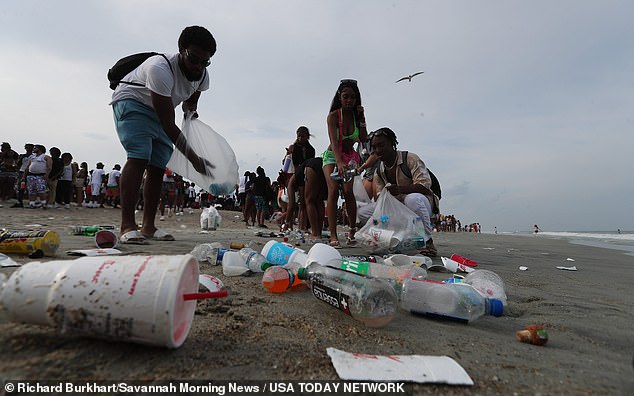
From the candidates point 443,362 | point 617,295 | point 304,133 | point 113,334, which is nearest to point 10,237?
point 113,334

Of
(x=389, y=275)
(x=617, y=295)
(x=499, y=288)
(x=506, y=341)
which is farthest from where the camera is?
(x=617, y=295)

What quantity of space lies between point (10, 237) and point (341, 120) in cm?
292

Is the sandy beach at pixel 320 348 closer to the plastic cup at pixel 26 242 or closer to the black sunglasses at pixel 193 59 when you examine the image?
the plastic cup at pixel 26 242

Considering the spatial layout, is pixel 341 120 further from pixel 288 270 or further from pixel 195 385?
pixel 195 385

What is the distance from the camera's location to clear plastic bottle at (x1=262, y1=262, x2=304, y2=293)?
1.74 meters

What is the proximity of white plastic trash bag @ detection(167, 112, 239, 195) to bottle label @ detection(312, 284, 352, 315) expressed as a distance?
1.65 m

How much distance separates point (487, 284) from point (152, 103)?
105 inches

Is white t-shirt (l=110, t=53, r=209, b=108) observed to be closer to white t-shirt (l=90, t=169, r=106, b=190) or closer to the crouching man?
the crouching man

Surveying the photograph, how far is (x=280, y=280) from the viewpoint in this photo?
1.75 meters

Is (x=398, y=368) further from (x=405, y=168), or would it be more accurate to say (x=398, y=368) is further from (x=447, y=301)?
(x=405, y=168)

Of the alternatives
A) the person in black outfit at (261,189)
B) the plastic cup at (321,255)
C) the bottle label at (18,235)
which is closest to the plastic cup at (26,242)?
the bottle label at (18,235)

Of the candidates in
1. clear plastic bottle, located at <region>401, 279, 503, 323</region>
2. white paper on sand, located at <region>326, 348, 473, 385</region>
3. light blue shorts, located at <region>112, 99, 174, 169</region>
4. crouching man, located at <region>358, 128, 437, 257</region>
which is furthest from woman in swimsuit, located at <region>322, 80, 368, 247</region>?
white paper on sand, located at <region>326, 348, 473, 385</region>

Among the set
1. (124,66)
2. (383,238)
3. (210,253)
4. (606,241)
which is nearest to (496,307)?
(383,238)

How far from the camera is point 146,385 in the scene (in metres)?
0.77
